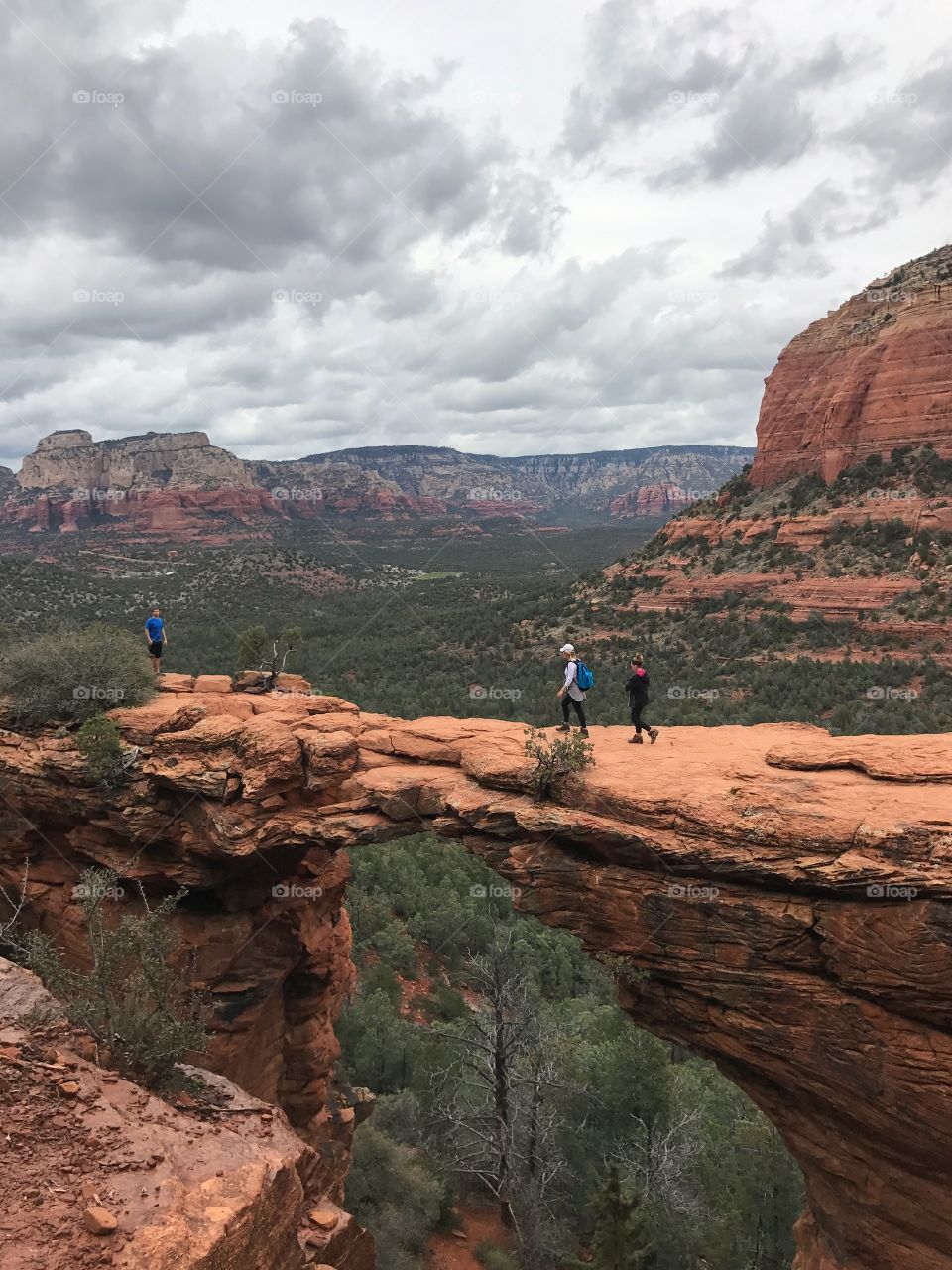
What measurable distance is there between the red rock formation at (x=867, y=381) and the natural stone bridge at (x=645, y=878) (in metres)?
47.9

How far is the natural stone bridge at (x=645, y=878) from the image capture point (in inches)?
296

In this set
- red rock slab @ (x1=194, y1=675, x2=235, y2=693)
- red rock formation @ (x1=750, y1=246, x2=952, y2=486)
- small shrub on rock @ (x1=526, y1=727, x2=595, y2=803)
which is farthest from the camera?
red rock formation @ (x1=750, y1=246, x2=952, y2=486)

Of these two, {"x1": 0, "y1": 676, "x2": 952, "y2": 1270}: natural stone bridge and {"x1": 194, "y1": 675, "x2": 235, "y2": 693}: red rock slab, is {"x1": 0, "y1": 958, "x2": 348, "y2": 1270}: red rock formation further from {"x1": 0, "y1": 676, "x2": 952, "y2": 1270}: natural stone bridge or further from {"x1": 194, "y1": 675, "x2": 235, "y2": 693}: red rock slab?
{"x1": 194, "y1": 675, "x2": 235, "y2": 693}: red rock slab

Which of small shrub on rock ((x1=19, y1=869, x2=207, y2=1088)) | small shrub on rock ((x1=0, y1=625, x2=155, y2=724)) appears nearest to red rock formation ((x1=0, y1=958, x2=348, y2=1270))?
small shrub on rock ((x1=19, y1=869, x2=207, y2=1088))

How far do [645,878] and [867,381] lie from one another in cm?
5625

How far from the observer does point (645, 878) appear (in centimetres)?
887

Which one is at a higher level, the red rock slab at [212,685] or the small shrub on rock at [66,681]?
the small shrub on rock at [66,681]

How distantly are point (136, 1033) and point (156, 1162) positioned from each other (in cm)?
175

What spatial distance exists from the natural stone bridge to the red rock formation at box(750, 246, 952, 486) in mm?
47921

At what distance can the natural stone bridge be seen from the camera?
24.6ft

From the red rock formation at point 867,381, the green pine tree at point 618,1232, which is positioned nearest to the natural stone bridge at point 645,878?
the green pine tree at point 618,1232

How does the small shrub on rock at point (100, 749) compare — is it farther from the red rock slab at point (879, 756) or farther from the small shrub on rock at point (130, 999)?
the red rock slab at point (879, 756)

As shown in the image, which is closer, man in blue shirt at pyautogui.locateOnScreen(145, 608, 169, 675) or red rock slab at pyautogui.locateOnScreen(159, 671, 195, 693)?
red rock slab at pyautogui.locateOnScreen(159, 671, 195, 693)

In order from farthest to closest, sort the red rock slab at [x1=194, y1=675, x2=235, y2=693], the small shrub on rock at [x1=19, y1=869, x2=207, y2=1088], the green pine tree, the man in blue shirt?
1. the man in blue shirt
2. the red rock slab at [x1=194, y1=675, x2=235, y2=693]
3. the green pine tree
4. the small shrub on rock at [x1=19, y1=869, x2=207, y2=1088]
